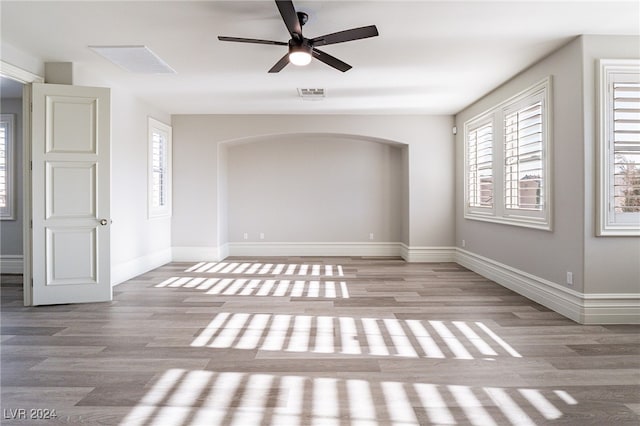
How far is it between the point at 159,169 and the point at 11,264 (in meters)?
2.76

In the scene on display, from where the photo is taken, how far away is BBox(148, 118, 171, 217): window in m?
6.14

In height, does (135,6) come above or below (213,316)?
above

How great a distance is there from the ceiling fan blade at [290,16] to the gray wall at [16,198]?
557cm

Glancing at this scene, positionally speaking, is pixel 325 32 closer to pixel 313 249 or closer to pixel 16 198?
pixel 313 249

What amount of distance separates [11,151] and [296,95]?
15.7 ft

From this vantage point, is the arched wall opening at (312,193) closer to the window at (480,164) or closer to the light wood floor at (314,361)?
the window at (480,164)

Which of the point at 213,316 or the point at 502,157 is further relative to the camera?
the point at 502,157

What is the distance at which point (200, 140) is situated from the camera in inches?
276

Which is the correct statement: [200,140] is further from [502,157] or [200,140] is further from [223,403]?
[223,403]

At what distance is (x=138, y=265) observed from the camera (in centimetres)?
575

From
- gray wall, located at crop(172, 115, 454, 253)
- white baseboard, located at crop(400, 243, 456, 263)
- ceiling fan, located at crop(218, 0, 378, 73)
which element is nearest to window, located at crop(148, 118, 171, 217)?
gray wall, located at crop(172, 115, 454, 253)

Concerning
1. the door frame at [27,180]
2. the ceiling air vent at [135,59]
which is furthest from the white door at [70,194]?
the ceiling air vent at [135,59]

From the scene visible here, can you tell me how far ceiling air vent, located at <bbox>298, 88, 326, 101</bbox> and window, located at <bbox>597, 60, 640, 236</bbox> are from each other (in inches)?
133

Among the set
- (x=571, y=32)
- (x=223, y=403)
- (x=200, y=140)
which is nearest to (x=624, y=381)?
(x=223, y=403)
